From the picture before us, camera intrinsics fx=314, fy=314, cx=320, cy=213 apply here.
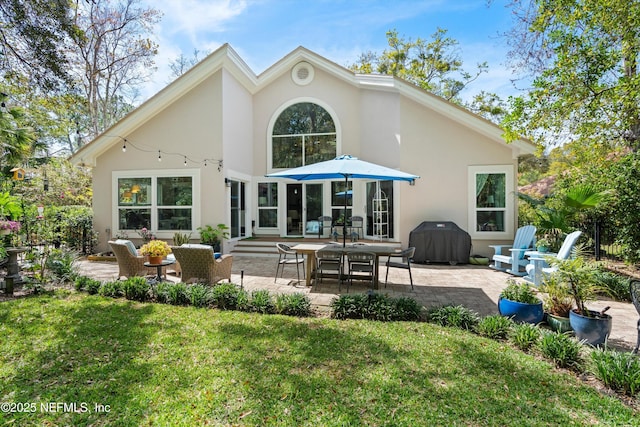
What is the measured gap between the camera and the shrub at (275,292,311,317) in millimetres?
4914

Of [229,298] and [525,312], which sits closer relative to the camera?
[525,312]

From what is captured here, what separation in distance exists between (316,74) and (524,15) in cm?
681

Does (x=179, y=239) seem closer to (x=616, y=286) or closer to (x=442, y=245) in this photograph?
(x=442, y=245)

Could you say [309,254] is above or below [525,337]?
above

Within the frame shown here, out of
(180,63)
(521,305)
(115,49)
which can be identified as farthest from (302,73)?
(180,63)

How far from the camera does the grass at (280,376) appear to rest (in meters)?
2.53

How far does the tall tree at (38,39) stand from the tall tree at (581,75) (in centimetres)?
953

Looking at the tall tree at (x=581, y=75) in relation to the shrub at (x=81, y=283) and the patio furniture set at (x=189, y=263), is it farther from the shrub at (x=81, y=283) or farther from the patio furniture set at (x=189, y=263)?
the shrub at (x=81, y=283)

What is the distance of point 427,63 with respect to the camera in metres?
19.5

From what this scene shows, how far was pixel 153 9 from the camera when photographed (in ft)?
53.4

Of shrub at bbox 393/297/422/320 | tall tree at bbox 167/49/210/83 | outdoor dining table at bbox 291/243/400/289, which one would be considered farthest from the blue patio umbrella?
tall tree at bbox 167/49/210/83

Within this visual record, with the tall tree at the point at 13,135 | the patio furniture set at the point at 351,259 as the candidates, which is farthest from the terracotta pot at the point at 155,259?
the tall tree at the point at 13,135

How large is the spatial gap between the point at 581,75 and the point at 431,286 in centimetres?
531

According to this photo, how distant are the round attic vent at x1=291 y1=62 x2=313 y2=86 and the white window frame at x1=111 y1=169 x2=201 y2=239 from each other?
5.26m
